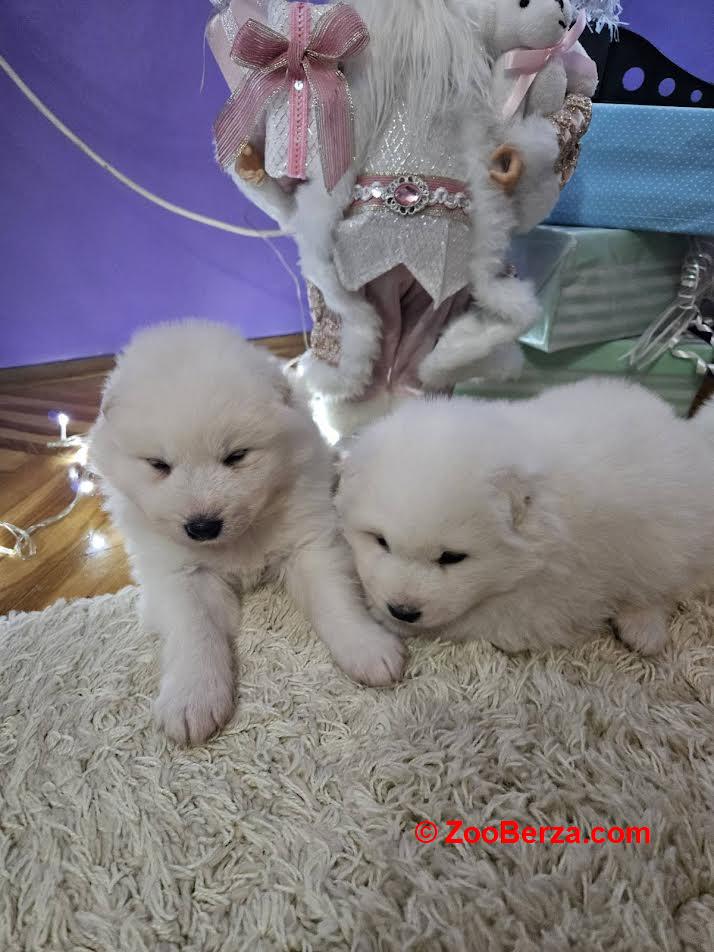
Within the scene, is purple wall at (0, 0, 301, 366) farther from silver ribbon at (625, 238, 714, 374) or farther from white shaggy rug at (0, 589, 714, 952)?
white shaggy rug at (0, 589, 714, 952)

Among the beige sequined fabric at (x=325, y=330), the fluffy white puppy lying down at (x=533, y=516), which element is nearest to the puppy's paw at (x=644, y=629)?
the fluffy white puppy lying down at (x=533, y=516)

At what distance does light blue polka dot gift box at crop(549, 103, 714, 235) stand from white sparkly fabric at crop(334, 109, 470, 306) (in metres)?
0.53

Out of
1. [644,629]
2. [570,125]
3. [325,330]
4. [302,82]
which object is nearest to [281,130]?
[302,82]

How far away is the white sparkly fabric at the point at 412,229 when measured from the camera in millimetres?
1320

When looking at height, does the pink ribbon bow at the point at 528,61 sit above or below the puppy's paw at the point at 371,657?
above

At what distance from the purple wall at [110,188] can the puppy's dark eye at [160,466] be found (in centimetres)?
170

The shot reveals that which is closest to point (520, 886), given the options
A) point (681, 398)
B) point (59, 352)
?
point (681, 398)

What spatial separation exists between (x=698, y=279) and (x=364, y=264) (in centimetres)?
110

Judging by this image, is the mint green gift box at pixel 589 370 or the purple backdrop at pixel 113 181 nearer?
the mint green gift box at pixel 589 370

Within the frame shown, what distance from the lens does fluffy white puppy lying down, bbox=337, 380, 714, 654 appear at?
88 cm

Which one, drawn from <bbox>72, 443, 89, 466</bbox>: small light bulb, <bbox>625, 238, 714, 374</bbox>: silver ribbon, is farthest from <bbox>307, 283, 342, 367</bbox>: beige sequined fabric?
<bbox>625, 238, 714, 374</bbox>: silver ribbon

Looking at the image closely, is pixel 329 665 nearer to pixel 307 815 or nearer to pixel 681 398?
pixel 307 815

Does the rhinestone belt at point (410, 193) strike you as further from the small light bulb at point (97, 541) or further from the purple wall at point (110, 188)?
the purple wall at point (110, 188)

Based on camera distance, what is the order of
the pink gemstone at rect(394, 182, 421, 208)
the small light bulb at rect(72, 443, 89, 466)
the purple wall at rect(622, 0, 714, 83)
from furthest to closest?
1. the purple wall at rect(622, 0, 714, 83)
2. the small light bulb at rect(72, 443, 89, 466)
3. the pink gemstone at rect(394, 182, 421, 208)
